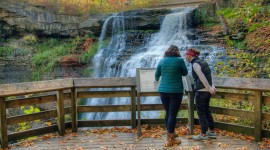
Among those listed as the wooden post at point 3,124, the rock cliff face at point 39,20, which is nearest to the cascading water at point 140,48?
the rock cliff face at point 39,20

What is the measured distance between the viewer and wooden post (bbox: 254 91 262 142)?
5.54 metres

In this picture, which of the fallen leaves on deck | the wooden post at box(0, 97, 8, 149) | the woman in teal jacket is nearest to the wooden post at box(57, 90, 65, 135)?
the fallen leaves on deck

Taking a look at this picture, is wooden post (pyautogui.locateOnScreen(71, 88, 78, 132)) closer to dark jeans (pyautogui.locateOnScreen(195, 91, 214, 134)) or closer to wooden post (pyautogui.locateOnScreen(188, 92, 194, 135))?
wooden post (pyautogui.locateOnScreen(188, 92, 194, 135))

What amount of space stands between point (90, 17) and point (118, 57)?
554 centimetres

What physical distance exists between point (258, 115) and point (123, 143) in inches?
104

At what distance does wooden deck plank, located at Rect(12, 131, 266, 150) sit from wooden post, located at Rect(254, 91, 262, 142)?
0.24 metres

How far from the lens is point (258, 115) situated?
5.58m

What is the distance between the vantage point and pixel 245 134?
19.6 feet

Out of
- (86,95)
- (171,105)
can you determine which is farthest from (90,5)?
(171,105)

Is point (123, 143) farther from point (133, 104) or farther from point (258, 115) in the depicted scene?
point (258, 115)

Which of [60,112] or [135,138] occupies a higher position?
[60,112]

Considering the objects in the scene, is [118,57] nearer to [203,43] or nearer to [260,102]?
[203,43]

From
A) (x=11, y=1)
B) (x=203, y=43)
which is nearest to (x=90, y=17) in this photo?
(x=11, y=1)

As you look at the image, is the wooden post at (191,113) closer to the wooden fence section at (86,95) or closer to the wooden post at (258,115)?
the wooden fence section at (86,95)
